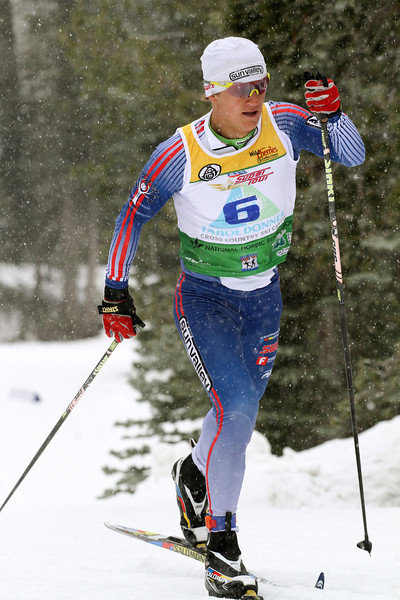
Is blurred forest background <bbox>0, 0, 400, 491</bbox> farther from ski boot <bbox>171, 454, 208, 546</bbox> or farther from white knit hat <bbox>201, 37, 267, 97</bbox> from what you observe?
white knit hat <bbox>201, 37, 267, 97</bbox>

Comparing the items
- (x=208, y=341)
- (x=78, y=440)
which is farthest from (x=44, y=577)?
(x=78, y=440)

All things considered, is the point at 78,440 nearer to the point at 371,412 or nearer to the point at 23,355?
the point at 23,355

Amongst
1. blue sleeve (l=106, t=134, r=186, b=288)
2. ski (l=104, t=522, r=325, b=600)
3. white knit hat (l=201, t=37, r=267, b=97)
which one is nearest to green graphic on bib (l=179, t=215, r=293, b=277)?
blue sleeve (l=106, t=134, r=186, b=288)

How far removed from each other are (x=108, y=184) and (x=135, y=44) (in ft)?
6.04

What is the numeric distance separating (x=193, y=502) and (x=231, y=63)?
222cm

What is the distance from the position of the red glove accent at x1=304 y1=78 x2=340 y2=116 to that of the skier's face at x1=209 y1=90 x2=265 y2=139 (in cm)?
22

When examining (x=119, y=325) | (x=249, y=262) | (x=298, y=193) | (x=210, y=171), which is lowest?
(x=298, y=193)

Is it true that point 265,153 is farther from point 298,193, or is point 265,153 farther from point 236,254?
point 298,193

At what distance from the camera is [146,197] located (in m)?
3.73

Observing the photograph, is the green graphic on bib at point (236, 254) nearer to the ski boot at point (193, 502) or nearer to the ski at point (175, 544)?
the ski boot at point (193, 502)

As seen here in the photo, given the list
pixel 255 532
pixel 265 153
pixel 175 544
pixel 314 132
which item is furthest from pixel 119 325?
pixel 255 532

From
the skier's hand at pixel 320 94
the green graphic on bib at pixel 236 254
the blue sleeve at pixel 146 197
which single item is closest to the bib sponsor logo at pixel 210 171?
the blue sleeve at pixel 146 197

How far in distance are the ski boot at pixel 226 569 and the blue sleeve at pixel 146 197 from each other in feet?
4.02

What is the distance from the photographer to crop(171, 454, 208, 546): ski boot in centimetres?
427
